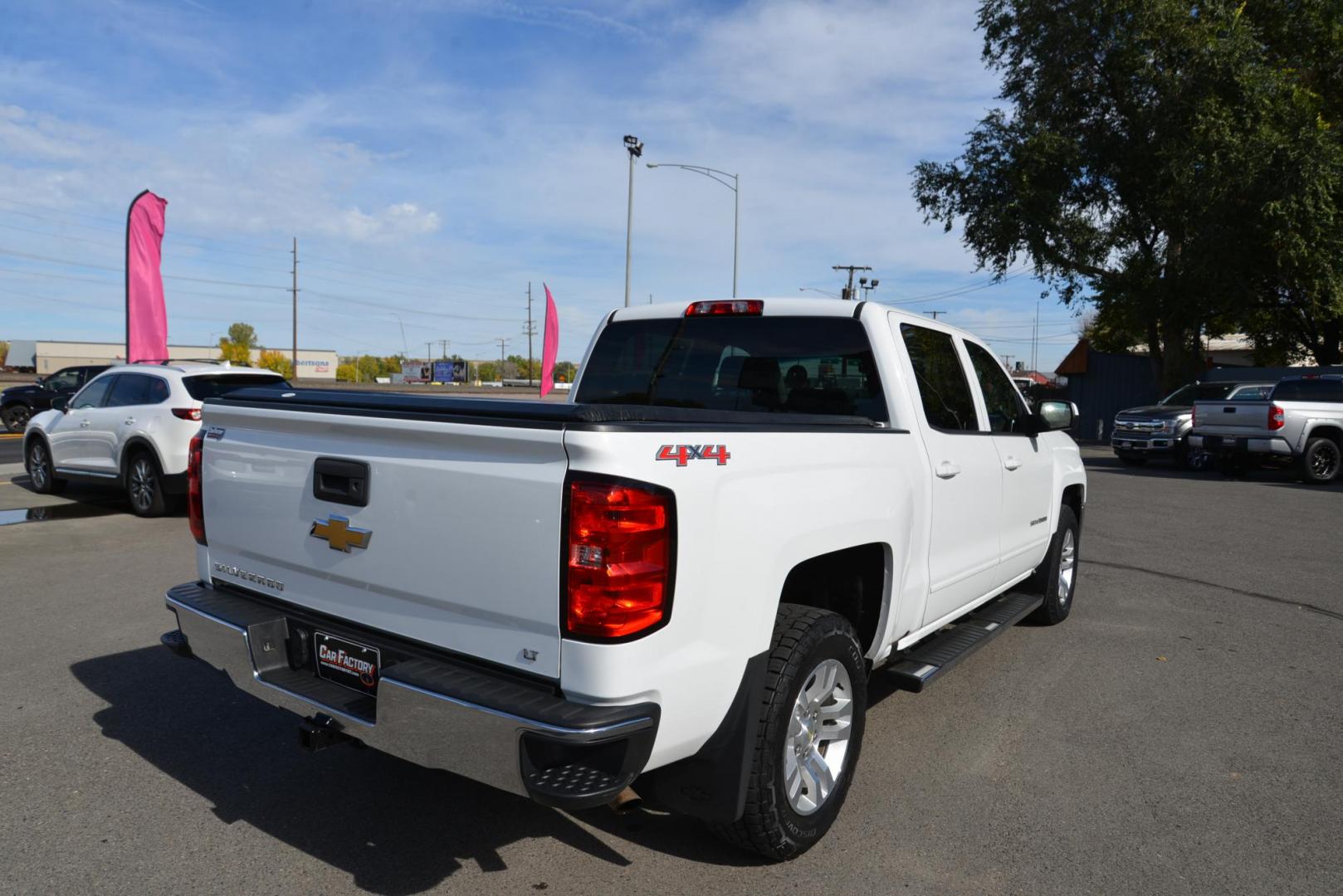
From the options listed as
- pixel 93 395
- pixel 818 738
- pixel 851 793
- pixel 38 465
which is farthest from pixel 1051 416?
pixel 38 465

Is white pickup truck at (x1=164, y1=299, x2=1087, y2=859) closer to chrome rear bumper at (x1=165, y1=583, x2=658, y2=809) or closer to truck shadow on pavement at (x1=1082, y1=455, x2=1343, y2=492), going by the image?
chrome rear bumper at (x1=165, y1=583, x2=658, y2=809)

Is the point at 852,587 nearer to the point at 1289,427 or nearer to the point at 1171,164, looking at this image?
the point at 1289,427

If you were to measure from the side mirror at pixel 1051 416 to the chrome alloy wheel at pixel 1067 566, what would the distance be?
3.84ft

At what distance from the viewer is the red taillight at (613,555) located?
8.14ft

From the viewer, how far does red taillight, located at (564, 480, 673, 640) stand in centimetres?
248

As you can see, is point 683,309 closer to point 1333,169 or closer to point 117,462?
point 117,462

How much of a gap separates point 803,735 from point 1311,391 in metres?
17.2

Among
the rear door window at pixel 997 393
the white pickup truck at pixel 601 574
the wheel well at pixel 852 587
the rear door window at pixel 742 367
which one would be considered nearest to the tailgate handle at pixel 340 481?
the white pickup truck at pixel 601 574

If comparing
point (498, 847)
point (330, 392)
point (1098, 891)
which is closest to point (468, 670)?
point (498, 847)

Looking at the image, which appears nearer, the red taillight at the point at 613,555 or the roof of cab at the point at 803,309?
the red taillight at the point at 613,555

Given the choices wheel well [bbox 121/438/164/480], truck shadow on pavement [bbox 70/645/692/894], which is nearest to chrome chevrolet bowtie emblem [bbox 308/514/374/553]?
truck shadow on pavement [bbox 70/645/692/894]

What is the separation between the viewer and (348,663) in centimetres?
304

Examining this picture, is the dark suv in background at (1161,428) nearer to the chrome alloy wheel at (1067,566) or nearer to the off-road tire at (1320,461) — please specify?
the off-road tire at (1320,461)

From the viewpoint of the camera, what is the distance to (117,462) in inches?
404
